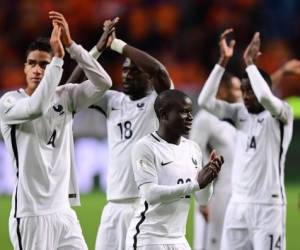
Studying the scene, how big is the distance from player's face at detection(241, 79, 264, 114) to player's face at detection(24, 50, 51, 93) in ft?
6.45

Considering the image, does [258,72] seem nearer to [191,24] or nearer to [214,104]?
[214,104]

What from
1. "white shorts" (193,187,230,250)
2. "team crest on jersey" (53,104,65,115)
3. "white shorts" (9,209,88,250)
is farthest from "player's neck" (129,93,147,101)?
"white shorts" (193,187,230,250)

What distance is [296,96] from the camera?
16000 mm

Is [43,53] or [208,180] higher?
[43,53]

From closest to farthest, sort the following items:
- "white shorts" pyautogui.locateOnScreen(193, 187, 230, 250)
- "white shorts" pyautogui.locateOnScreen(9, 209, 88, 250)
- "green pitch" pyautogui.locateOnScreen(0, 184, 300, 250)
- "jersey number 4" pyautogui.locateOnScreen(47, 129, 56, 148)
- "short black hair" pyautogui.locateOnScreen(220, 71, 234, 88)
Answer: "white shorts" pyautogui.locateOnScreen(9, 209, 88, 250)
"jersey number 4" pyautogui.locateOnScreen(47, 129, 56, 148)
"short black hair" pyautogui.locateOnScreen(220, 71, 234, 88)
"white shorts" pyautogui.locateOnScreen(193, 187, 230, 250)
"green pitch" pyautogui.locateOnScreen(0, 184, 300, 250)

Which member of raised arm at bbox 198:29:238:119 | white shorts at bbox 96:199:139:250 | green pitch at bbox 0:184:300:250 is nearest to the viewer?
white shorts at bbox 96:199:139:250

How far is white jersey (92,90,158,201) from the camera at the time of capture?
7.77 m

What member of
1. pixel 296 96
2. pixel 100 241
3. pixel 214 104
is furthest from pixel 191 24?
pixel 100 241

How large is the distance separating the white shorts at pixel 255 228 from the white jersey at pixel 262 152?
7cm

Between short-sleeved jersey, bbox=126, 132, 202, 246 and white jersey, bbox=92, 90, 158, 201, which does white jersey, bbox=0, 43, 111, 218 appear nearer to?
short-sleeved jersey, bbox=126, 132, 202, 246

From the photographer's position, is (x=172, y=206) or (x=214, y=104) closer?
(x=172, y=206)

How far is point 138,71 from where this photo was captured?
25.6 ft

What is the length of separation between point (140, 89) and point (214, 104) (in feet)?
3.14

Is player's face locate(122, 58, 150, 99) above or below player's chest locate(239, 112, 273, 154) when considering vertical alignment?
above
